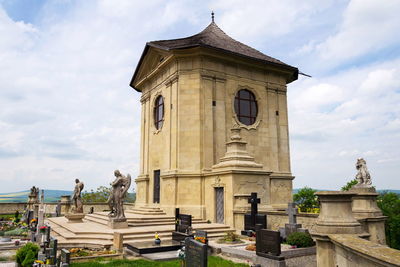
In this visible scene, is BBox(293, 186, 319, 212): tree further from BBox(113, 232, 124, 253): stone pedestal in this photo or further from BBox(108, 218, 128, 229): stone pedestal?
BBox(113, 232, 124, 253): stone pedestal

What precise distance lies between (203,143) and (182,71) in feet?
16.5

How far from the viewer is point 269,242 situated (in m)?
10.1

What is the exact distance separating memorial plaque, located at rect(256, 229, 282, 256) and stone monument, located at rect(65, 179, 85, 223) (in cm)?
1316

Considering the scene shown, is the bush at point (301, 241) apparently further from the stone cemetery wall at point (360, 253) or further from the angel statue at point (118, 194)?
the angel statue at point (118, 194)

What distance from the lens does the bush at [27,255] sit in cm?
956

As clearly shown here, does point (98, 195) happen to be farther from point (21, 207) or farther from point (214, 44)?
point (214, 44)

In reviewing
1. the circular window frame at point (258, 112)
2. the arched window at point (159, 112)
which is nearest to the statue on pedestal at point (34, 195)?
the arched window at point (159, 112)

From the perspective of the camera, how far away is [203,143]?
2069 centimetres

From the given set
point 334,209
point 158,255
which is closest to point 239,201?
point 158,255

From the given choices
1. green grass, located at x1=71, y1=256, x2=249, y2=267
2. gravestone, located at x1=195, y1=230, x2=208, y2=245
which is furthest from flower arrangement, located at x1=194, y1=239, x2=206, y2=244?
green grass, located at x1=71, y1=256, x2=249, y2=267

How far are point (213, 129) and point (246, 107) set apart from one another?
143 inches

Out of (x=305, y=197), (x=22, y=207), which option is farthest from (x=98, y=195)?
(x=305, y=197)

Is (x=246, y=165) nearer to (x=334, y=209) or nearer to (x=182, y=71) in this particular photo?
(x=182, y=71)

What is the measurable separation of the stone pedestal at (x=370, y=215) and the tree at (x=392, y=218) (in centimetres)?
1573
